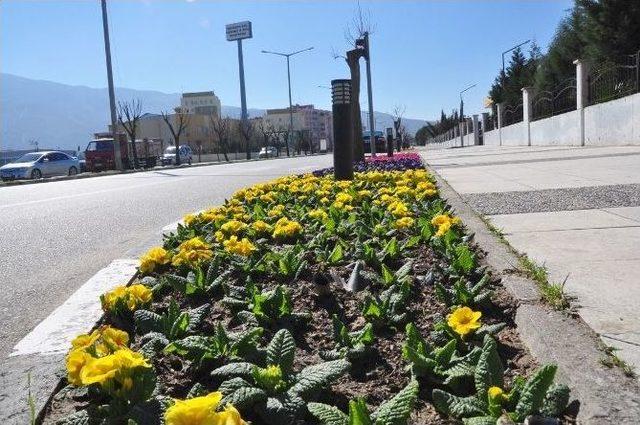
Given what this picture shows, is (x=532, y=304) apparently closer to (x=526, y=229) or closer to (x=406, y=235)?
(x=406, y=235)

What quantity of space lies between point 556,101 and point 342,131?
18568 mm

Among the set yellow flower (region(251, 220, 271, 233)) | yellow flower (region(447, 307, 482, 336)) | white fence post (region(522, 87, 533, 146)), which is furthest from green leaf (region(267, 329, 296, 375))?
white fence post (region(522, 87, 533, 146))

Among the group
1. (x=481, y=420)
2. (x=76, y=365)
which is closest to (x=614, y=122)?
(x=481, y=420)

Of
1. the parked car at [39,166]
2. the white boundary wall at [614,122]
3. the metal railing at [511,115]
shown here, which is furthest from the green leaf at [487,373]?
the metal railing at [511,115]

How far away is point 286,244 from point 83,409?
86.0 inches

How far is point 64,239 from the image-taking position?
224 inches

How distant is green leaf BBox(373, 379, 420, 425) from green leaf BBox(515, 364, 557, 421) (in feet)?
0.85

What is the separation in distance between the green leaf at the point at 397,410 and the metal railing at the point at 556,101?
2213 cm

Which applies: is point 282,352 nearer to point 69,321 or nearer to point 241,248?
point 69,321

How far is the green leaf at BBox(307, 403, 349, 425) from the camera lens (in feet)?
4.54

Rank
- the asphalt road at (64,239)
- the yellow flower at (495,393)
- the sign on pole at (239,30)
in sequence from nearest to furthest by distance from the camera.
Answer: the yellow flower at (495,393) → the asphalt road at (64,239) → the sign on pole at (239,30)

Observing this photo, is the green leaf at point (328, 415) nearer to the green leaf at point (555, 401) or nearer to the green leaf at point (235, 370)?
the green leaf at point (235, 370)

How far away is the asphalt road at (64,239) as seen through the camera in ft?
10.7

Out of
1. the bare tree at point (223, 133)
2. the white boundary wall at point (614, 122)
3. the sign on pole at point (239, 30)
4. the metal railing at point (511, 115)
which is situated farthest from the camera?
the sign on pole at point (239, 30)
